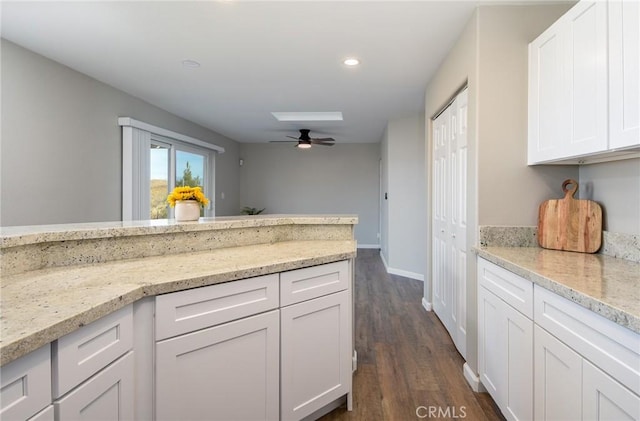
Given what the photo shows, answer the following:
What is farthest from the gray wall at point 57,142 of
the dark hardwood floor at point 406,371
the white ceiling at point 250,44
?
the dark hardwood floor at point 406,371

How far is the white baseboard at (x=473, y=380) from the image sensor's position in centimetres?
198

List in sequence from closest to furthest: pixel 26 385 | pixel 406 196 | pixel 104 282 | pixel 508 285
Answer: pixel 26 385 → pixel 104 282 → pixel 508 285 → pixel 406 196

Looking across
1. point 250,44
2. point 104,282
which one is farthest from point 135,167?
point 104,282

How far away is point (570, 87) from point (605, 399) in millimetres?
1392

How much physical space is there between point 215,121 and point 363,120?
244 centimetres

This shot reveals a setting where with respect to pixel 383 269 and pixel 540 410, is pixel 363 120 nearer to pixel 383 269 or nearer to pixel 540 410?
pixel 383 269

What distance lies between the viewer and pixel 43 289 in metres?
1.06

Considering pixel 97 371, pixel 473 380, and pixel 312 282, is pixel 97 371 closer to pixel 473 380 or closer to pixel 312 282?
pixel 312 282

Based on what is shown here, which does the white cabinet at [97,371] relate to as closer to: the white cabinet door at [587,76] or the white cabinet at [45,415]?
the white cabinet at [45,415]

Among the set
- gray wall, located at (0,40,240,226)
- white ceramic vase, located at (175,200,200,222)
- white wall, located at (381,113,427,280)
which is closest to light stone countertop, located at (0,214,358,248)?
white ceramic vase, located at (175,200,200,222)

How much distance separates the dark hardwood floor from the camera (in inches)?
71.4

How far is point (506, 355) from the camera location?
1595 millimetres

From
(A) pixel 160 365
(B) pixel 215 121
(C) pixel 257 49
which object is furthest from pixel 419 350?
(B) pixel 215 121

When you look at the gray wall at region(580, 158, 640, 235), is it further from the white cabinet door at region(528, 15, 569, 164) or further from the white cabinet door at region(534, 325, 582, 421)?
Result: the white cabinet door at region(534, 325, 582, 421)
